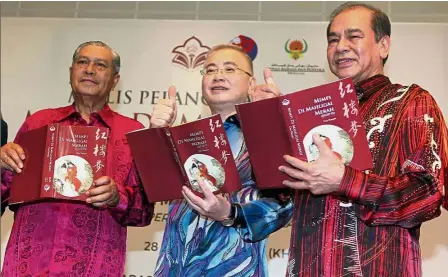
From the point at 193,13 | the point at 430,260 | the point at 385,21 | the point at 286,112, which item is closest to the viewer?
the point at 286,112

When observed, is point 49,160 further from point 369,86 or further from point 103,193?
point 369,86

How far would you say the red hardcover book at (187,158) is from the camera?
6.40 ft

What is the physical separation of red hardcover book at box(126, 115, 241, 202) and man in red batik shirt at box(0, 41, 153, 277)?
21 cm

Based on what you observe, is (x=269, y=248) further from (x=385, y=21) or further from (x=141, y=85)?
(x=385, y=21)

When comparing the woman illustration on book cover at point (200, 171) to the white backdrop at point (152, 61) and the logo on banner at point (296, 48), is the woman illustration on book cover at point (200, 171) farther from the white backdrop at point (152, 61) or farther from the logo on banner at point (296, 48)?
the logo on banner at point (296, 48)

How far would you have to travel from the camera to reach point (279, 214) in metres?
2.12

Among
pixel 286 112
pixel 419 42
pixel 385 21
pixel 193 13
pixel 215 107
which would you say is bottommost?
pixel 286 112

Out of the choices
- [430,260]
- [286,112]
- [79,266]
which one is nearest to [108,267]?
[79,266]

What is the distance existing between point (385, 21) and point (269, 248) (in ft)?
5.63

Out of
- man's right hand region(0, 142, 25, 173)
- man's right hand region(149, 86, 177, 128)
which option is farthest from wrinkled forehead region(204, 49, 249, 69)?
man's right hand region(0, 142, 25, 173)

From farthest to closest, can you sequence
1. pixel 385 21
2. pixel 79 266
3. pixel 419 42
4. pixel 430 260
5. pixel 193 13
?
pixel 193 13 → pixel 419 42 → pixel 430 260 → pixel 79 266 → pixel 385 21

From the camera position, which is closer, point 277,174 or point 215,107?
point 277,174

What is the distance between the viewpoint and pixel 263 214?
2.10m

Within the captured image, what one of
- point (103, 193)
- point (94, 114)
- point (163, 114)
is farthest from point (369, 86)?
point (94, 114)
